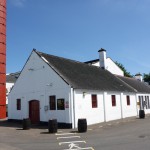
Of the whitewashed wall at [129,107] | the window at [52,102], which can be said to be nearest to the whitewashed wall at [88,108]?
the window at [52,102]

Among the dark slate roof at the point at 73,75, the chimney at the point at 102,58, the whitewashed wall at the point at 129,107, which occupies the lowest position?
the whitewashed wall at the point at 129,107

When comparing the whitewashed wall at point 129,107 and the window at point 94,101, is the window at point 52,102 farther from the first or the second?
the whitewashed wall at point 129,107

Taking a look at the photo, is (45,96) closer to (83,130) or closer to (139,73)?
(83,130)

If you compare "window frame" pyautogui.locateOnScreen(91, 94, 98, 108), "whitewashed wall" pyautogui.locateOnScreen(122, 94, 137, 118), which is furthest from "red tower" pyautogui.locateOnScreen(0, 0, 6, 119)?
"whitewashed wall" pyautogui.locateOnScreen(122, 94, 137, 118)

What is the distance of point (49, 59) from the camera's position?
935 inches

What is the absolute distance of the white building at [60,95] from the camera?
2036cm

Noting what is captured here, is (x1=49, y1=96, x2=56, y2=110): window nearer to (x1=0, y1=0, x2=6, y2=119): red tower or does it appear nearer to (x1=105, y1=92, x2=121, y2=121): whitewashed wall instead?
(x1=105, y1=92, x2=121, y2=121): whitewashed wall

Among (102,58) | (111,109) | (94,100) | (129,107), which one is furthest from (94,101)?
(102,58)

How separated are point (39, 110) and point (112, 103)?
814 centimetres

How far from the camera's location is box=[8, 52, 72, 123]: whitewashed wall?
67.7ft

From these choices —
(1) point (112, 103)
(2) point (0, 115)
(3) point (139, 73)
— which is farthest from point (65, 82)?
(3) point (139, 73)

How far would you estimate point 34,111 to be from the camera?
2333cm

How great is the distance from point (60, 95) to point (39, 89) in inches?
121

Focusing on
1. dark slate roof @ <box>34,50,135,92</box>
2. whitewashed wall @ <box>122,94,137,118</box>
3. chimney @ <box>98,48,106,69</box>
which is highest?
chimney @ <box>98,48,106,69</box>
